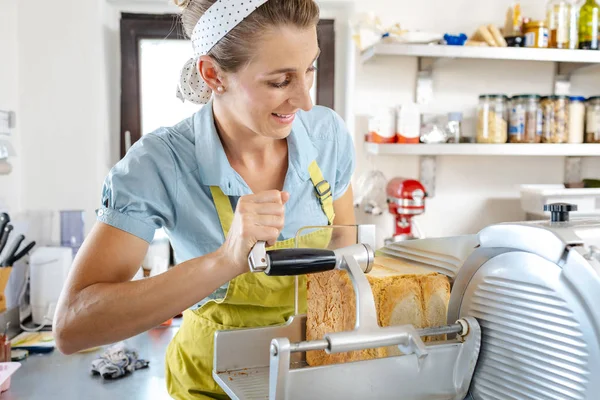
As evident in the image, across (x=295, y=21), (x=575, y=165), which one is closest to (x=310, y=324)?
(x=295, y=21)

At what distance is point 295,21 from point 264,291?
500mm

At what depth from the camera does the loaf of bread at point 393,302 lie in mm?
846

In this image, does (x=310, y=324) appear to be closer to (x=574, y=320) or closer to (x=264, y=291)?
(x=264, y=291)

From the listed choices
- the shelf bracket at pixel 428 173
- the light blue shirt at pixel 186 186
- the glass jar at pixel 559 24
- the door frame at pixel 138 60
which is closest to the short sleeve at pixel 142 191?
the light blue shirt at pixel 186 186

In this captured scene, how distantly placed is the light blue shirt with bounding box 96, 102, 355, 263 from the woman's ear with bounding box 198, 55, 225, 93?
72mm

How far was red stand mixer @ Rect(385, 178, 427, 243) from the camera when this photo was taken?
2369mm

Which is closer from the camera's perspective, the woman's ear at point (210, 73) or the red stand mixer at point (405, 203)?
the woman's ear at point (210, 73)

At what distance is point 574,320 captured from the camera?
663 mm

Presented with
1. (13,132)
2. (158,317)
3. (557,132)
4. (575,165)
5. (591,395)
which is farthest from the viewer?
(575,165)

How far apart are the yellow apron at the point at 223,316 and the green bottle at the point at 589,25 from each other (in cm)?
179

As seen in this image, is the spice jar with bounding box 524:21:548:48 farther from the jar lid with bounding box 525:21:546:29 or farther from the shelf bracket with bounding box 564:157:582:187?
the shelf bracket with bounding box 564:157:582:187

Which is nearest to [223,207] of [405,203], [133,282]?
[133,282]

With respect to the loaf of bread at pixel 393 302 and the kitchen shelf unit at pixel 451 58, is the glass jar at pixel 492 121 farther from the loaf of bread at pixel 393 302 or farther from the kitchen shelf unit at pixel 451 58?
the loaf of bread at pixel 393 302

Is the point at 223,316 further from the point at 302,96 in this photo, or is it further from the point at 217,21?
the point at 217,21
